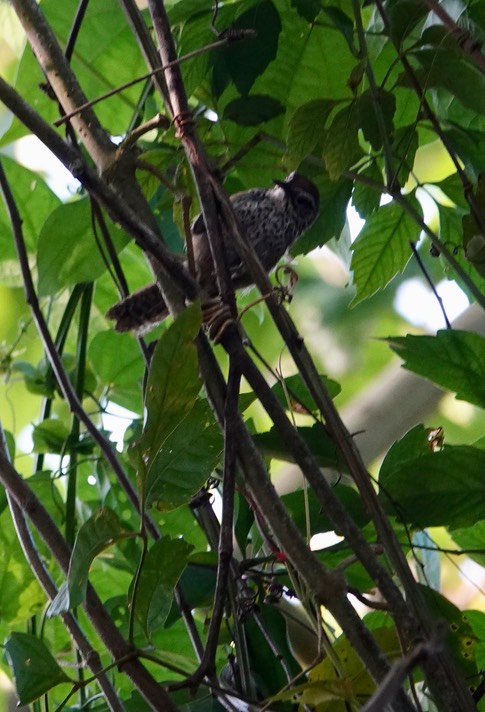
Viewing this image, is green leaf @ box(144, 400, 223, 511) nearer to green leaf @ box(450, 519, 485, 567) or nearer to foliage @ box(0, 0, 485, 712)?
foliage @ box(0, 0, 485, 712)

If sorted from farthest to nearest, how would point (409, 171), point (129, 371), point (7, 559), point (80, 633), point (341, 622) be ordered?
point (129, 371)
point (7, 559)
point (409, 171)
point (80, 633)
point (341, 622)

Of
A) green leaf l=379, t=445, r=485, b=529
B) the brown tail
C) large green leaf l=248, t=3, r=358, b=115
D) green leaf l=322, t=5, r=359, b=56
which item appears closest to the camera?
green leaf l=379, t=445, r=485, b=529

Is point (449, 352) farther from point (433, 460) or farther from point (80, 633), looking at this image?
point (80, 633)

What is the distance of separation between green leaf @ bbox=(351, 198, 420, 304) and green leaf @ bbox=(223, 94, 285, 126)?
19 cm

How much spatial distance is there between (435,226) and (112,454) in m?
1.50

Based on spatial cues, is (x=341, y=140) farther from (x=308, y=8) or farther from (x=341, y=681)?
(x=341, y=681)

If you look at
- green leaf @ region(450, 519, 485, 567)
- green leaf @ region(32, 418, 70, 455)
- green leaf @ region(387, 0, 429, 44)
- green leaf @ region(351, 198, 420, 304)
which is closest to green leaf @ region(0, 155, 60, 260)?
green leaf @ region(32, 418, 70, 455)

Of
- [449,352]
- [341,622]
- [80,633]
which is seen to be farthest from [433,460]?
[80,633]

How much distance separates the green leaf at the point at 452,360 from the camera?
76 centimetres

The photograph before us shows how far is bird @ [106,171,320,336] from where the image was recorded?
123 centimetres

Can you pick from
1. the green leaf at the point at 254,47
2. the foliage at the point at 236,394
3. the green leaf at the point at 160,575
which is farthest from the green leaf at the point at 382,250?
the green leaf at the point at 160,575

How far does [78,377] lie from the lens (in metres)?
1.14

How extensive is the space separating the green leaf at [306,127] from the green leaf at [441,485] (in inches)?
12.5

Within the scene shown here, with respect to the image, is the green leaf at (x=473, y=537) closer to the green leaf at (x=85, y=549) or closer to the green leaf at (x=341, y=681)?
the green leaf at (x=341, y=681)
